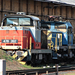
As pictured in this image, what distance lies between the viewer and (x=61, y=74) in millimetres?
10953

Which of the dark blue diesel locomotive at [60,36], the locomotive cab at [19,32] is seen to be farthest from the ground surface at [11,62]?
the dark blue diesel locomotive at [60,36]

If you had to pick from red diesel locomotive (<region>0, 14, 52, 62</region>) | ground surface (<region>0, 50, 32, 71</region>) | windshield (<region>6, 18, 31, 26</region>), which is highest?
windshield (<region>6, 18, 31, 26</region>)

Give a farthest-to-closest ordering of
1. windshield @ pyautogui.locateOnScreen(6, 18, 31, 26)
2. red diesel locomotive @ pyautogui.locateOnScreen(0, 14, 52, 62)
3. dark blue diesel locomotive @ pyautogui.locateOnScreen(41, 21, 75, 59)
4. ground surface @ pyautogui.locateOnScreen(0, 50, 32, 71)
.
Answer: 1. dark blue diesel locomotive @ pyautogui.locateOnScreen(41, 21, 75, 59)
2. windshield @ pyautogui.locateOnScreen(6, 18, 31, 26)
3. red diesel locomotive @ pyautogui.locateOnScreen(0, 14, 52, 62)
4. ground surface @ pyautogui.locateOnScreen(0, 50, 32, 71)

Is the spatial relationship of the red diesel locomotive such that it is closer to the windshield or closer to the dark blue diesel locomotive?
the windshield

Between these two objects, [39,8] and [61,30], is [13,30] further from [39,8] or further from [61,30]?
[39,8]

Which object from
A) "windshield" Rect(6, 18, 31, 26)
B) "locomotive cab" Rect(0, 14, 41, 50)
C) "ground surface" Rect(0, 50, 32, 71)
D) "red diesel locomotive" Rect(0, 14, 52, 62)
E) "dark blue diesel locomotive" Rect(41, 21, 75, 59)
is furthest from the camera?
"dark blue diesel locomotive" Rect(41, 21, 75, 59)

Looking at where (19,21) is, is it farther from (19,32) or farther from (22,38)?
(22,38)

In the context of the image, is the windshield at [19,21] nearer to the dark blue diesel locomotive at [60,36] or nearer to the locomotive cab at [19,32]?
the locomotive cab at [19,32]

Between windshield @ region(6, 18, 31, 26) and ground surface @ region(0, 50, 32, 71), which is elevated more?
windshield @ region(6, 18, 31, 26)

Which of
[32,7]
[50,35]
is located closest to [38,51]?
[50,35]

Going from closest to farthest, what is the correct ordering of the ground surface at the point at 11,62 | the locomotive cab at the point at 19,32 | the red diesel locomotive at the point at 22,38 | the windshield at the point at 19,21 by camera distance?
1. the ground surface at the point at 11,62
2. the red diesel locomotive at the point at 22,38
3. the locomotive cab at the point at 19,32
4. the windshield at the point at 19,21

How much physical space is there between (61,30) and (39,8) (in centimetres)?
756

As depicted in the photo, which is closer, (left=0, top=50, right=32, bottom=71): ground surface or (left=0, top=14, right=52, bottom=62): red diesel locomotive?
(left=0, top=50, right=32, bottom=71): ground surface

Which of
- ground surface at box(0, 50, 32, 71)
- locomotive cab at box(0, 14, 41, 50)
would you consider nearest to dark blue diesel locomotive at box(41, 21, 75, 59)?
locomotive cab at box(0, 14, 41, 50)
